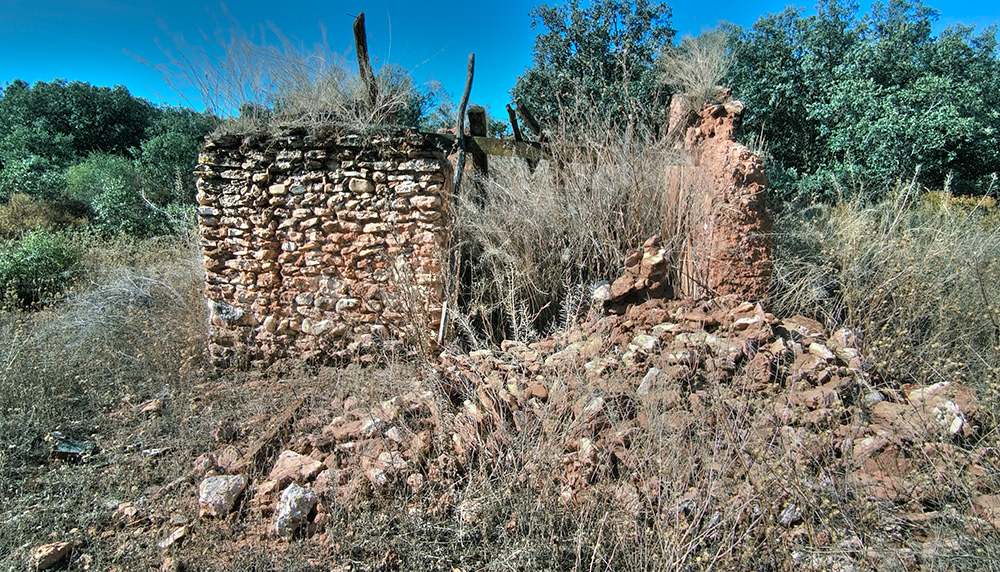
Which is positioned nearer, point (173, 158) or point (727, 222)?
point (727, 222)

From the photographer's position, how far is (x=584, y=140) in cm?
532

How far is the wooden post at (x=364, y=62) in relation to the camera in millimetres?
4430

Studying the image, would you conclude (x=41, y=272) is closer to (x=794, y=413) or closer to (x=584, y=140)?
(x=584, y=140)

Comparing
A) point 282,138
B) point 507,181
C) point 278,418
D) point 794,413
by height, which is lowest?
point 278,418

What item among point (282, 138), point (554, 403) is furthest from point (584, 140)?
point (554, 403)

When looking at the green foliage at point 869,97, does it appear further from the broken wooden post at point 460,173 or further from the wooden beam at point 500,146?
the broken wooden post at point 460,173

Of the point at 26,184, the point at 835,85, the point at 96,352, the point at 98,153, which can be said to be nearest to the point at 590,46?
the point at 835,85

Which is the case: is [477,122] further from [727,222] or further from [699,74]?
[727,222]

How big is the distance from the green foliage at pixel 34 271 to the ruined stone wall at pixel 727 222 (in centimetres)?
772

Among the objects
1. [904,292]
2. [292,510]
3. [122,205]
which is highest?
[122,205]

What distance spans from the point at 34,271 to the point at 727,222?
28.4 feet

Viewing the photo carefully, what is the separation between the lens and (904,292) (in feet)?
12.7

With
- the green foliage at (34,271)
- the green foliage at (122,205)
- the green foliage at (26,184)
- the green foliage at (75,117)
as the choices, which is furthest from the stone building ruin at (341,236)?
the green foliage at (75,117)

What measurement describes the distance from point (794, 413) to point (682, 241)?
2.05 meters
